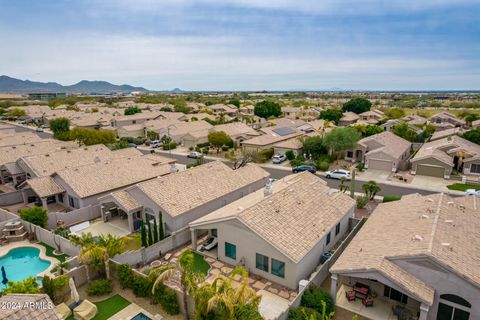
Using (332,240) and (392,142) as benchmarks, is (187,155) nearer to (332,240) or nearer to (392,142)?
(392,142)

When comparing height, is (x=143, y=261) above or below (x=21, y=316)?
below

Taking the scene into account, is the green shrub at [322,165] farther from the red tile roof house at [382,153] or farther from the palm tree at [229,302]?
the palm tree at [229,302]

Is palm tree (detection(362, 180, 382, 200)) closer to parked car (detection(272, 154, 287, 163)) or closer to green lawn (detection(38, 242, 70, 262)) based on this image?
parked car (detection(272, 154, 287, 163))

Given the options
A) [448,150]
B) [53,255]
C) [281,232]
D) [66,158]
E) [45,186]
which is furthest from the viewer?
[448,150]

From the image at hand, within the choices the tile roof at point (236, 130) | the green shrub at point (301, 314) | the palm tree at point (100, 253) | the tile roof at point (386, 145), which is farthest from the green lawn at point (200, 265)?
the tile roof at point (236, 130)

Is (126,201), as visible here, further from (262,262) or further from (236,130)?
(236,130)

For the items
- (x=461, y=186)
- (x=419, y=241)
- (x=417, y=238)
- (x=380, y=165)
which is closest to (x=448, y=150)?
(x=461, y=186)

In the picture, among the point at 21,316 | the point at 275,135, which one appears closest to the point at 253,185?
the point at 21,316
